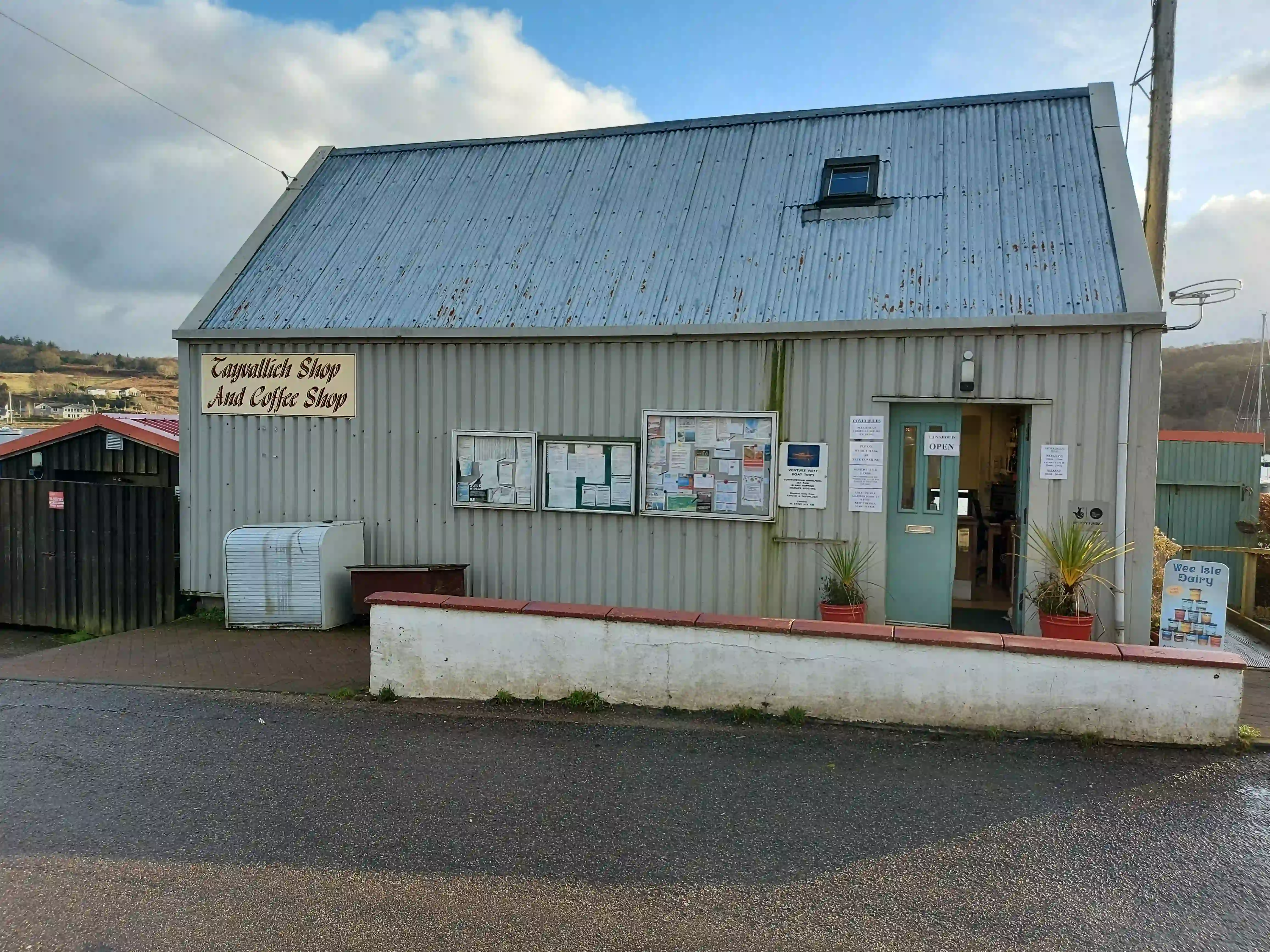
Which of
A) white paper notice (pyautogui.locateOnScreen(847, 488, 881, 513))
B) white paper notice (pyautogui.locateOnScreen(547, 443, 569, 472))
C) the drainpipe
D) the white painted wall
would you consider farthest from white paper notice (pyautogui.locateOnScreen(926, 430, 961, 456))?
white paper notice (pyautogui.locateOnScreen(547, 443, 569, 472))

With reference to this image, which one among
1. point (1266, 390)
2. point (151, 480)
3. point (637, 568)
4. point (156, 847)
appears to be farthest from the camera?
point (1266, 390)

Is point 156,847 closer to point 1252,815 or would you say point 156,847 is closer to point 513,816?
point 513,816

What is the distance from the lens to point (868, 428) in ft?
25.8

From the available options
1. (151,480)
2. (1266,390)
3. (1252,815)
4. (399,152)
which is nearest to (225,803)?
(1252,815)

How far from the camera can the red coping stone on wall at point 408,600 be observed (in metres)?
6.40

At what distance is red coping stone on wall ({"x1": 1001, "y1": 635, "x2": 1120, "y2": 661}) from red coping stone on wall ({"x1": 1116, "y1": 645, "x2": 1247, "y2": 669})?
0.25 ft

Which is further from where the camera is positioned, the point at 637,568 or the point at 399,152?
the point at 399,152

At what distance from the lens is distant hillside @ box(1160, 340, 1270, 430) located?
5769 cm

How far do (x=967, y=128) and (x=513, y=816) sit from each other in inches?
356

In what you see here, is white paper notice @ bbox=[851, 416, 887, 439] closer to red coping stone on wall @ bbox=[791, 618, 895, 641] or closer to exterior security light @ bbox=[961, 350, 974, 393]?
exterior security light @ bbox=[961, 350, 974, 393]

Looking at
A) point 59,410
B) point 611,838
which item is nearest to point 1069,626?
point 611,838

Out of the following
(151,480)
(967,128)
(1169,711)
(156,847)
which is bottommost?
(156,847)

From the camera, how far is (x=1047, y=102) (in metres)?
9.68

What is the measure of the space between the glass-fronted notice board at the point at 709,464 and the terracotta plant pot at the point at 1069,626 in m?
2.55
